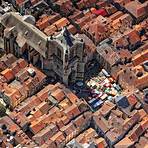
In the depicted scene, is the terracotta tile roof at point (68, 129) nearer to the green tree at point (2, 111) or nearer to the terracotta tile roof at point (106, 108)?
the terracotta tile roof at point (106, 108)

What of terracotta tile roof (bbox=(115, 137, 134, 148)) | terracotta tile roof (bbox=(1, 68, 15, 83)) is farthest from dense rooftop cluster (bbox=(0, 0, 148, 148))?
terracotta tile roof (bbox=(115, 137, 134, 148))

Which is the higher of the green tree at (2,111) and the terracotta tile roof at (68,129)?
the green tree at (2,111)

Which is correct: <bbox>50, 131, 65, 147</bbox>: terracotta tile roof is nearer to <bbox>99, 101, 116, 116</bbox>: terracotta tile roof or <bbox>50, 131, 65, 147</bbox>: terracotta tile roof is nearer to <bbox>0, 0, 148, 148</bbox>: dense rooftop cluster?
<bbox>0, 0, 148, 148</bbox>: dense rooftop cluster

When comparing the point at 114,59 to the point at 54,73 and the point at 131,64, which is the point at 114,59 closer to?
the point at 131,64

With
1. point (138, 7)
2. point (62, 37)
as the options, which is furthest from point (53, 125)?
point (138, 7)

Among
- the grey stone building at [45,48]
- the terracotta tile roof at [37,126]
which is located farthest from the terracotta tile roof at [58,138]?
the grey stone building at [45,48]
